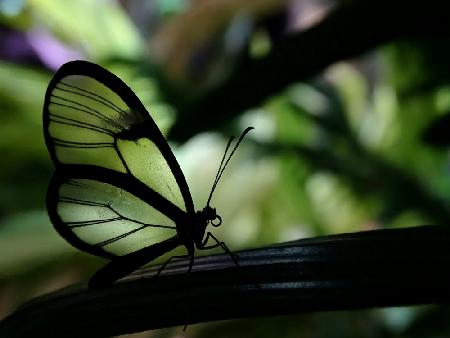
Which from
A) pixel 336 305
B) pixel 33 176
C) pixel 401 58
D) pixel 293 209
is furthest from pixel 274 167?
pixel 336 305

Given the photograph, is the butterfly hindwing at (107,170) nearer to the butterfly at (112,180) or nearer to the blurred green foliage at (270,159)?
the butterfly at (112,180)

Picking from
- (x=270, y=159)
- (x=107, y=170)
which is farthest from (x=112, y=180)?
(x=270, y=159)

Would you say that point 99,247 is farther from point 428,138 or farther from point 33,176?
point 33,176

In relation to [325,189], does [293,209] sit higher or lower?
lower

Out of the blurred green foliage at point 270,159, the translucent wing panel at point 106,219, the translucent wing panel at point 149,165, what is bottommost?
the translucent wing panel at point 106,219

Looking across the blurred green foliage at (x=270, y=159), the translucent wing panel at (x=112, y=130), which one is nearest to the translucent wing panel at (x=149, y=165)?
the translucent wing panel at (x=112, y=130)

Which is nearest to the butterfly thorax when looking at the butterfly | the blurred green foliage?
the butterfly

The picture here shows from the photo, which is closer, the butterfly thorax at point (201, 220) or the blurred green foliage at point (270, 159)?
the butterfly thorax at point (201, 220)

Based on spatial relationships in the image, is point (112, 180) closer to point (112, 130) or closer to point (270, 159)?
point (112, 130)
